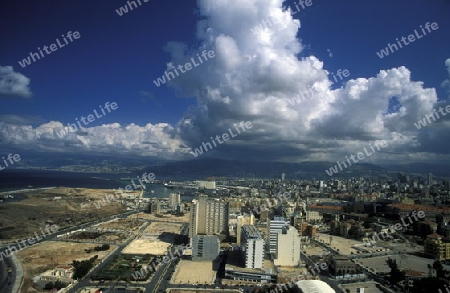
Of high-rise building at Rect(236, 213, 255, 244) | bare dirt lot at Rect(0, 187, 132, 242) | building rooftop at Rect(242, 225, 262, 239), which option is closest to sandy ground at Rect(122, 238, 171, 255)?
high-rise building at Rect(236, 213, 255, 244)

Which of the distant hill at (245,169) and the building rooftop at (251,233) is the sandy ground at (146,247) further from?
the distant hill at (245,169)

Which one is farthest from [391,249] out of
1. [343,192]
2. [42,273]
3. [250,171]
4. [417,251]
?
[250,171]

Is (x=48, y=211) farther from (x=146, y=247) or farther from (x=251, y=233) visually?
(x=251, y=233)

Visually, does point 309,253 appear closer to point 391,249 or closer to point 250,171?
point 391,249

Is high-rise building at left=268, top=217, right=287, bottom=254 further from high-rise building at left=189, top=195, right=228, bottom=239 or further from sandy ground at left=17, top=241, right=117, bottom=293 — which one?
sandy ground at left=17, top=241, right=117, bottom=293

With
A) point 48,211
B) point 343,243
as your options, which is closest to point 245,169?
point 48,211

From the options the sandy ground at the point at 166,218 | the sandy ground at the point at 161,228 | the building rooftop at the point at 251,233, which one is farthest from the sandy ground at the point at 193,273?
the sandy ground at the point at 166,218
